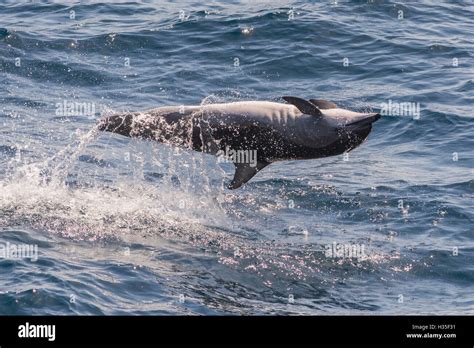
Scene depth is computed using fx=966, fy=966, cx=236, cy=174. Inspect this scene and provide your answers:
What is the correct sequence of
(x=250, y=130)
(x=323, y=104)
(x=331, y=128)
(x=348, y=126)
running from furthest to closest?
(x=323, y=104), (x=250, y=130), (x=331, y=128), (x=348, y=126)

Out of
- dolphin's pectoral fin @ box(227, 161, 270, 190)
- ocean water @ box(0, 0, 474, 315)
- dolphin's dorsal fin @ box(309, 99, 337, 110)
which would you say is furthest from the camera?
dolphin's dorsal fin @ box(309, 99, 337, 110)

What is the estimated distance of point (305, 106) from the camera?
47.6 ft

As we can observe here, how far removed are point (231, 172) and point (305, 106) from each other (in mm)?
4827

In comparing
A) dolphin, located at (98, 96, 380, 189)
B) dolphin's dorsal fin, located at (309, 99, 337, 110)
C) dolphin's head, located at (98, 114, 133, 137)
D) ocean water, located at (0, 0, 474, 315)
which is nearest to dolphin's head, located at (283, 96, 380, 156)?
dolphin, located at (98, 96, 380, 189)

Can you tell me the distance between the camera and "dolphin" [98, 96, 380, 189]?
14.7 meters

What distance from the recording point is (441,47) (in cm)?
2592

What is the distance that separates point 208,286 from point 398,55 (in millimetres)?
13621

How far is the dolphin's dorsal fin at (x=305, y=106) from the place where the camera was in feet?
47.1

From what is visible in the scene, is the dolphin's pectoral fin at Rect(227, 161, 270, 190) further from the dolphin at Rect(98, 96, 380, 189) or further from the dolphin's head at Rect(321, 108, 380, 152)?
the dolphin's head at Rect(321, 108, 380, 152)

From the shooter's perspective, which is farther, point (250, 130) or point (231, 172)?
point (231, 172)

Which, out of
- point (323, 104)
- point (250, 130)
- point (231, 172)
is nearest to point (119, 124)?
point (250, 130)

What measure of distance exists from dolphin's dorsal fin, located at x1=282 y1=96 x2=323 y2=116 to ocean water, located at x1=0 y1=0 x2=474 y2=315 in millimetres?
2207

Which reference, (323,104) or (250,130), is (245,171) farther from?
(323,104)

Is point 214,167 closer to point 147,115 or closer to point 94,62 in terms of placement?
point 147,115
